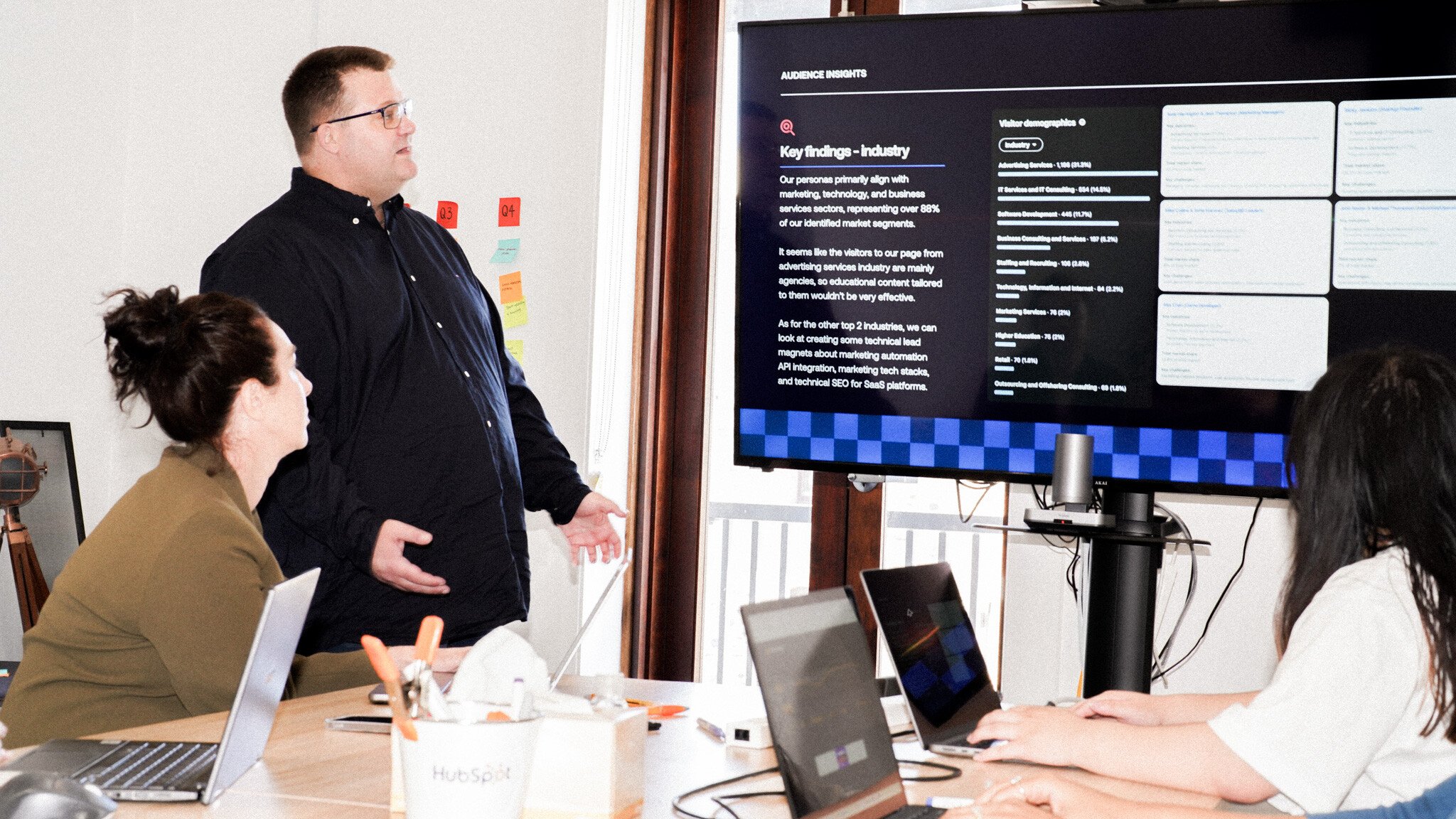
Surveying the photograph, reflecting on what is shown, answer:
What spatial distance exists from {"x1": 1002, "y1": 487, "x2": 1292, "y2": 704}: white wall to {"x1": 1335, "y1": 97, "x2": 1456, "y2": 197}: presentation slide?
1.09 metres

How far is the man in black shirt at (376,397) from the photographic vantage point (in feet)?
7.83

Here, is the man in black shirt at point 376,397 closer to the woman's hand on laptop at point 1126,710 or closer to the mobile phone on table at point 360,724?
the mobile phone on table at point 360,724

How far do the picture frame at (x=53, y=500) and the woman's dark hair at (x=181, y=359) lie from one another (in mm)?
1773

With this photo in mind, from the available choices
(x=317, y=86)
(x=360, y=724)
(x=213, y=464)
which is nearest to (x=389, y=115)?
(x=317, y=86)

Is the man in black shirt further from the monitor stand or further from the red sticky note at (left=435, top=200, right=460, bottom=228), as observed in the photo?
the red sticky note at (left=435, top=200, right=460, bottom=228)

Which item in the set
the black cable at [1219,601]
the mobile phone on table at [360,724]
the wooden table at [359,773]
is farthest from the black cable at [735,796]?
the black cable at [1219,601]

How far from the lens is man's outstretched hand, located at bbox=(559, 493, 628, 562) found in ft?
8.55

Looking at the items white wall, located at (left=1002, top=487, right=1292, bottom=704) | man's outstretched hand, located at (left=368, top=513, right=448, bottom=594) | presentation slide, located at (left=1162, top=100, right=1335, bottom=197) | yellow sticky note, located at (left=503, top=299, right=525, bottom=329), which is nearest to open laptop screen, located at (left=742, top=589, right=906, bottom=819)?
man's outstretched hand, located at (left=368, top=513, right=448, bottom=594)

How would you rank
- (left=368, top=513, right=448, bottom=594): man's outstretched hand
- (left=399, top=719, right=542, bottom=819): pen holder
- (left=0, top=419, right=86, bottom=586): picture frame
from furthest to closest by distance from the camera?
(left=0, top=419, right=86, bottom=586): picture frame → (left=368, top=513, right=448, bottom=594): man's outstretched hand → (left=399, top=719, right=542, bottom=819): pen holder

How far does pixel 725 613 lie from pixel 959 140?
73.5 inches

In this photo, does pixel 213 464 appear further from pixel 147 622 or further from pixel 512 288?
pixel 512 288

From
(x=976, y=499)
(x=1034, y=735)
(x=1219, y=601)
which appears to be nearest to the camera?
(x=1034, y=735)

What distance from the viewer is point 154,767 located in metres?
1.37

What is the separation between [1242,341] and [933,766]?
127 centimetres
